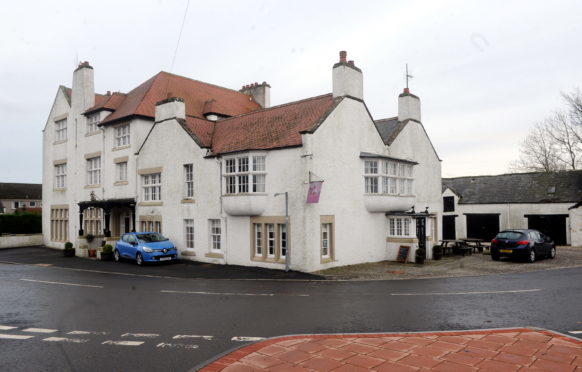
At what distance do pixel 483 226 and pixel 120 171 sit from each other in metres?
28.3

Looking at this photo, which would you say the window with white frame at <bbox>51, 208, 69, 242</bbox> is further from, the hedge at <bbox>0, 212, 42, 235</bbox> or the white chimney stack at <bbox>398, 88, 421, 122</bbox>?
the white chimney stack at <bbox>398, 88, 421, 122</bbox>

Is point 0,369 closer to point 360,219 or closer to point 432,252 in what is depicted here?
point 360,219

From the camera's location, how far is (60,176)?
3478 centimetres

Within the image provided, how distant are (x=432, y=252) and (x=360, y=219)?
16.6ft

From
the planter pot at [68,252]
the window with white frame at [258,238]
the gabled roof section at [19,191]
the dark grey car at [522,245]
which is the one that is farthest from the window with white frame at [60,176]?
the gabled roof section at [19,191]

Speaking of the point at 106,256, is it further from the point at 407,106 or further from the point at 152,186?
the point at 407,106

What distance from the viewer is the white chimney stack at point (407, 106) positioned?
27.5 meters

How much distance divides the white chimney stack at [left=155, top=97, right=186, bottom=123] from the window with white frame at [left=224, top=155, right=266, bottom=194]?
5157 millimetres

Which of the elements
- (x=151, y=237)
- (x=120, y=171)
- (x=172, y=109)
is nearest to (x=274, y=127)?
(x=172, y=109)

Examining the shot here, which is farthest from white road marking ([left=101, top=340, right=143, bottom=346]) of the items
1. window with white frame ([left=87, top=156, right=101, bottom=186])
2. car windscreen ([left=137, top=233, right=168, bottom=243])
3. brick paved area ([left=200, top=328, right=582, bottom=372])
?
window with white frame ([left=87, top=156, right=101, bottom=186])

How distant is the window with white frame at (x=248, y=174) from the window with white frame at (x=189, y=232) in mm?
4015

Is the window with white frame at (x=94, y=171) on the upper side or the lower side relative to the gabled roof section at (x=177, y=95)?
lower

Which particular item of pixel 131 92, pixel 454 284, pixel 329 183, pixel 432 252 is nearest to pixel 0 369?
pixel 454 284

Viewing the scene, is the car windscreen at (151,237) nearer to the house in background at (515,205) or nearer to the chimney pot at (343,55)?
the chimney pot at (343,55)
